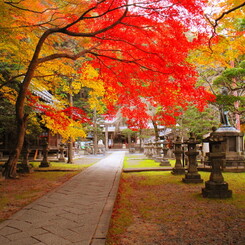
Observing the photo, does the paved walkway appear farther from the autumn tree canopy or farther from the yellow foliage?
the yellow foliage

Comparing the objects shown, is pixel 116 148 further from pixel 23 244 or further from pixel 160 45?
pixel 23 244

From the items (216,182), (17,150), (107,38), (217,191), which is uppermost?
(107,38)

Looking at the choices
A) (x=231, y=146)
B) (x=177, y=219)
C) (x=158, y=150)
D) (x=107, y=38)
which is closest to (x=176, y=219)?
(x=177, y=219)

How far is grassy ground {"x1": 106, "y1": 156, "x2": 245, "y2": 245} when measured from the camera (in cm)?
287

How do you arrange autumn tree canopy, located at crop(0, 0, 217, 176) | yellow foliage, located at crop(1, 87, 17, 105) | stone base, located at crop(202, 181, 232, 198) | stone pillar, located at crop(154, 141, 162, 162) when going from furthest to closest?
stone pillar, located at crop(154, 141, 162, 162) → yellow foliage, located at crop(1, 87, 17, 105) → autumn tree canopy, located at crop(0, 0, 217, 176) → stone base, located at crop(202, 181, 232, 198)

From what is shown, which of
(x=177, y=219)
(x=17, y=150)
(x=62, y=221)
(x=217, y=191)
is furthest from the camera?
(x=17, y=150)

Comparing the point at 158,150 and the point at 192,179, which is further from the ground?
the point at 158,150

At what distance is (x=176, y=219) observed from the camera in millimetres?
3633

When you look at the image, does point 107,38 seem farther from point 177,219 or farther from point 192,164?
point 177,219

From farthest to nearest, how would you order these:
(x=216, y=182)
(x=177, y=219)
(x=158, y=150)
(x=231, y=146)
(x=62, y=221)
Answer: (x=158, y=150), (x=231, y=146), (x=216, y=182), (x=177, y=219), (x=62, y=221)

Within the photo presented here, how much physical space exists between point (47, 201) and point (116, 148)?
3747 cm

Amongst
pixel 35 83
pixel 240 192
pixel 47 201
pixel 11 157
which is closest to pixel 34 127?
pixel 35 83

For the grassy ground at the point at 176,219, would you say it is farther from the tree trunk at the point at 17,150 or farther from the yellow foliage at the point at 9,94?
the yellow foliage at the point at 9,94

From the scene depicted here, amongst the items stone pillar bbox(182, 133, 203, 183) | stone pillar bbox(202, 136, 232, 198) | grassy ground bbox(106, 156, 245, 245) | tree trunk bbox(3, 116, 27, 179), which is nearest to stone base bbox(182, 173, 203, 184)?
stone pillar bbox(182, 133, 203, 183)
